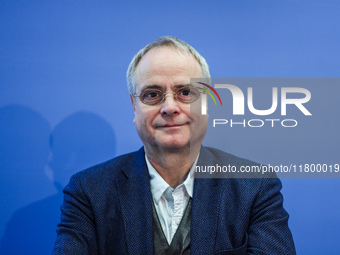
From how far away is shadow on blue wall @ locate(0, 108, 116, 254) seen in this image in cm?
208

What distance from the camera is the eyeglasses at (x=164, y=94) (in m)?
1.44

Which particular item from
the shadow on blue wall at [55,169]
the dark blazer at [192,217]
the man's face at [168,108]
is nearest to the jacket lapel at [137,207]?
the dark blazer at [192,217]

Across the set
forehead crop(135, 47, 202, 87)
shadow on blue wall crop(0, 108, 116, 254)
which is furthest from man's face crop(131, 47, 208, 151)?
shadow on blue wall crop(0, 108, 116, 254)

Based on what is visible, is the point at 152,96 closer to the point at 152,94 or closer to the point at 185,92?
the point at 152,94

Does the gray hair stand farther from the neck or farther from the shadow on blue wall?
the shadow on blue wall

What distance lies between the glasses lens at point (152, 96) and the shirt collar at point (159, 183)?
33 cm

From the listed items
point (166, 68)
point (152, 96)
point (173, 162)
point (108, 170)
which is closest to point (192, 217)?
point (173, 162)

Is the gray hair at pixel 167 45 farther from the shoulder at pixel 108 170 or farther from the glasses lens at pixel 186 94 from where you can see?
the shoulder at pixel 108 170

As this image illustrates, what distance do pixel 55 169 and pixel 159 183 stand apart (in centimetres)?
95

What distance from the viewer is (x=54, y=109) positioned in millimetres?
2104

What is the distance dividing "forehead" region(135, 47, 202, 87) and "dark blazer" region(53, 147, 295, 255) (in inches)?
17.8

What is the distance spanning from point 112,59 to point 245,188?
130 centimetres

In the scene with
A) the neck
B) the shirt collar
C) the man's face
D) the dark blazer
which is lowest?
the dark blazer

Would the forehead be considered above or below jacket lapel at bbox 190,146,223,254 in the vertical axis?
above
